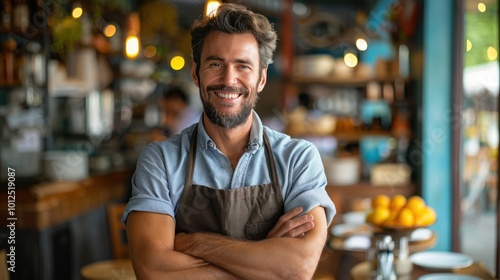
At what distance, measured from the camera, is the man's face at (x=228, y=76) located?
1936mm

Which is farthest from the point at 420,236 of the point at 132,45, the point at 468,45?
the point at 132,45

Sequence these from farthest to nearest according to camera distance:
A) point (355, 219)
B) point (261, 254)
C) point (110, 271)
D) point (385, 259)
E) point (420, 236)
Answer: point (355, 219) → point (110, 271) → point (420, 236) → point (385, 259) → point (261, 254)

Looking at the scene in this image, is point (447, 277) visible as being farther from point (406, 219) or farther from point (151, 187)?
point (151, 187)

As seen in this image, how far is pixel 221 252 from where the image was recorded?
188 cm

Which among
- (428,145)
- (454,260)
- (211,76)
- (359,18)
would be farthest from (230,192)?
(359,18)

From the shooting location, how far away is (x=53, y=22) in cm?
538

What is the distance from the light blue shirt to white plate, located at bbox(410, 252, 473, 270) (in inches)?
45.7

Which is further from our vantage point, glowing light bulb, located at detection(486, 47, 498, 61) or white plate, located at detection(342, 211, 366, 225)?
glowing light bulb, located at detection(486, 47, 498, 61)

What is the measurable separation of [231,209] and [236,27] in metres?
0.57

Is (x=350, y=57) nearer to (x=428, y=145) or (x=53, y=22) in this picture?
(x=428, y=145)

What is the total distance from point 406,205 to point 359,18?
3.87m

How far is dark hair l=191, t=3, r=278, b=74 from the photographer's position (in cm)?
195

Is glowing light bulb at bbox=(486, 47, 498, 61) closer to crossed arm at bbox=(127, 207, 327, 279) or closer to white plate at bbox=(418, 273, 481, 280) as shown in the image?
white plate at bbox=(418, 273, 481, 280)

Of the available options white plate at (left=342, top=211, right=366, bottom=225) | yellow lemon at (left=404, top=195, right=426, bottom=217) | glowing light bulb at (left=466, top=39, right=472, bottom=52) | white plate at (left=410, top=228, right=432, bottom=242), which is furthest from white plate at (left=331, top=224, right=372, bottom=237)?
glowing light bulb at (left=466, top=39, right=472, bottom=52)
